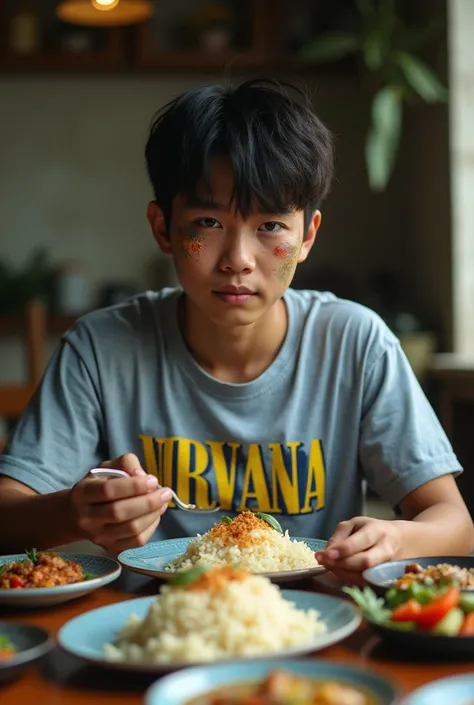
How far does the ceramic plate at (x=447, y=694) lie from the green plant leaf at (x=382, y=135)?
3.69 metres

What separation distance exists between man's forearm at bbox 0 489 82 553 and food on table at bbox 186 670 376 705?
0.67 meters

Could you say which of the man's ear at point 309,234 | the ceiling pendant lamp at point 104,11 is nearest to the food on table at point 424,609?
the man's ear at point 309,234

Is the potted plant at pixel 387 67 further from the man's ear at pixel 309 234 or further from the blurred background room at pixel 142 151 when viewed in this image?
the man's ear at pixel 309 234

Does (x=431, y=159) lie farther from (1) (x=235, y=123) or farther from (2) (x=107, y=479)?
(2) (x=107, y=479)

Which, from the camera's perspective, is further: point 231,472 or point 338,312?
point 338,312

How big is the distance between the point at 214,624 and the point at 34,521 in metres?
0.67

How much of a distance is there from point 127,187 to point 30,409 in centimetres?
374

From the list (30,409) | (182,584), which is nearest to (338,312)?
(30,409)

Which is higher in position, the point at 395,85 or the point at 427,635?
the point at 395,85

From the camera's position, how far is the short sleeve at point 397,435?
5.84 ft

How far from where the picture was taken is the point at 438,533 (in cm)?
156

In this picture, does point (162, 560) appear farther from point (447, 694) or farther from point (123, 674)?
point (447, 694)

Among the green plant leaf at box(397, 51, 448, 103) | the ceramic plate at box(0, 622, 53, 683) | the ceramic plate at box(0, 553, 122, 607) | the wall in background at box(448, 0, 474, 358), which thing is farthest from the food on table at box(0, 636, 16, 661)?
the green plant leaf at box(397, 51, 448, 103)

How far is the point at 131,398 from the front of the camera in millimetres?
1937
